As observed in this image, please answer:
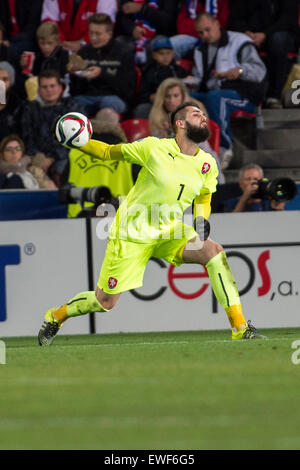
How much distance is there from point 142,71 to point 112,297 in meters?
5.82

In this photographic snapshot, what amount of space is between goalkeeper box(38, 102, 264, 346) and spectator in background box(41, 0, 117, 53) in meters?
6.25

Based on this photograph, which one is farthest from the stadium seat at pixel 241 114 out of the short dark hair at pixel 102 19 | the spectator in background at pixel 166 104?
the short dark hair at pixel 102 19

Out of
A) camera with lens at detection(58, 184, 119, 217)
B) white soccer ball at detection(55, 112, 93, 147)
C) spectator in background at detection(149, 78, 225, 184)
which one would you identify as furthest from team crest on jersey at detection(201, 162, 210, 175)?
spectator in background at detection(149, 78, 225, 184)

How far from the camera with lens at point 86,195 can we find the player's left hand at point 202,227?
1.69 meters

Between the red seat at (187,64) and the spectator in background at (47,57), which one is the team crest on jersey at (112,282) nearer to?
the spectator in background at (47,57)

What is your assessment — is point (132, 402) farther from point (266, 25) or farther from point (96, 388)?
point (266, 25)

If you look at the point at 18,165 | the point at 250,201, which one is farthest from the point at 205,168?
the point at 18,165

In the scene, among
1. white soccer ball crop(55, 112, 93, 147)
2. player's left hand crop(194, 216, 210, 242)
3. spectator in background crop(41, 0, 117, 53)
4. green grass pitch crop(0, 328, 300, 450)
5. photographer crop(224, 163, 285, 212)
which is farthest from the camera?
spectator in background crop(41, 0, 117, 53)

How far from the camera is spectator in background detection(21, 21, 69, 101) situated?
13.9m

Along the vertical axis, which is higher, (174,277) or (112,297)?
(174,277)

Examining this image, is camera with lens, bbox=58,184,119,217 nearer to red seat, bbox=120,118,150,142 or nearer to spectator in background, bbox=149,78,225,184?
spectator in background, bbox=149,78,225,184

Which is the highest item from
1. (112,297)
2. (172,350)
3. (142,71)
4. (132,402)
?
(142,71)

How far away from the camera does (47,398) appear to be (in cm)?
560

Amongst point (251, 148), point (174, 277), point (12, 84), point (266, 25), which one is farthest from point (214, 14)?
point (174, 277)
